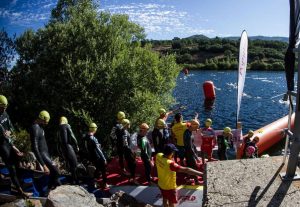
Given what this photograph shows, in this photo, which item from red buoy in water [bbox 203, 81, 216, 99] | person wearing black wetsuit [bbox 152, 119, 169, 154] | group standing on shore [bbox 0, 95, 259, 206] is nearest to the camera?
group standing on shore [bbox 0, 95, 259, 206]

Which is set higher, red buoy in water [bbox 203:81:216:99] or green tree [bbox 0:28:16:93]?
green tree [bbox 0:28:16:93]

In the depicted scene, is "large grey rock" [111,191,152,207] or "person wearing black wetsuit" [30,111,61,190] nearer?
"person wearing black wetsuit" [30,111,61,190]

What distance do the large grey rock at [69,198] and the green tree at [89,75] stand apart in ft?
26.1

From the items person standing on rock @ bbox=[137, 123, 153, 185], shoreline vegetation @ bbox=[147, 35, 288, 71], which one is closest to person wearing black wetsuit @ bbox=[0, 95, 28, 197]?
person standing on rock @ bbox=[137, 123, 153, 185]

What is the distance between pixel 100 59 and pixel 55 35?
3.16 meters

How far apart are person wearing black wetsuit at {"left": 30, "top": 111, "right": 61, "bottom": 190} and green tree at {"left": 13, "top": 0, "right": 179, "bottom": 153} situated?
6.84 meters

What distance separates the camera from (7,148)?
967 centimetres

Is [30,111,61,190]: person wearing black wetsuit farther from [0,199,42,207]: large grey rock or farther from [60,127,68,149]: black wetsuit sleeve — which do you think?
[0,199,42,207]: large grey rock

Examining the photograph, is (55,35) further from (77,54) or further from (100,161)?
(100,161)

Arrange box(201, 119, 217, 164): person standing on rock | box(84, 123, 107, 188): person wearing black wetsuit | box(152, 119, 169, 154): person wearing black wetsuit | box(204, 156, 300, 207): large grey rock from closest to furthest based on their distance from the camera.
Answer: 1. box(204, 156, 300, 207): large grey rock
2. box(84, 123, 107, 188): person wearing black wetsuit
3. box(152, 119, 169, 154): person wearing black wetsuit
4. box(201, 119, 217, 164): person standing on rock

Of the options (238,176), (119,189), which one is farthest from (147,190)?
(238,176)

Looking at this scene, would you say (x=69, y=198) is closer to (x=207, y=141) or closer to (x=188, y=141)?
(x=188, y=141)

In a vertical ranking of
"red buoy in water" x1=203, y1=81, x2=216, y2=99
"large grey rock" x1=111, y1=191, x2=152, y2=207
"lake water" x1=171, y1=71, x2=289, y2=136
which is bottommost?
"lake water" x1=171, y1=71, x2=289, y2=136

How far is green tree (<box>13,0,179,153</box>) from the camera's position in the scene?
18328 millimetres
